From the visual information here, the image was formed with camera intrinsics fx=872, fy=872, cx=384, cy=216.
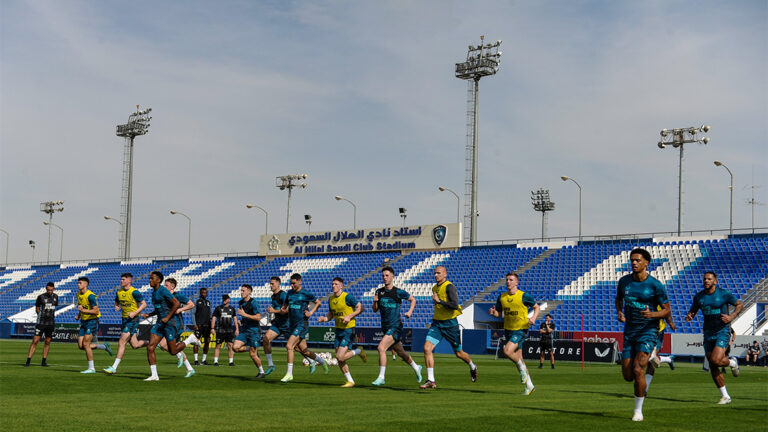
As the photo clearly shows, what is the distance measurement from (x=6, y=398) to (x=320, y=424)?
5.75m

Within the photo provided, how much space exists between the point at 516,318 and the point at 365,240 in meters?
51.3

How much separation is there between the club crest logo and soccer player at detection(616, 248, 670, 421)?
5039 cm

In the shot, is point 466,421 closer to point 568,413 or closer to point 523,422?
point 523,422

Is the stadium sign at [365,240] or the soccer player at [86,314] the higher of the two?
the stadium sign at [365,240]

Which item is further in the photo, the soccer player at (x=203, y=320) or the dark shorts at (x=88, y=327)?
the soccer player at (x=203, y=320)

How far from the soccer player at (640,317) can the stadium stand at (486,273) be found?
104 feet

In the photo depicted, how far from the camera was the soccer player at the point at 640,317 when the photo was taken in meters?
11.2

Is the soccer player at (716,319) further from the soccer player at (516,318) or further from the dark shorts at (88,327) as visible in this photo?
the dark shorts at (88,327)

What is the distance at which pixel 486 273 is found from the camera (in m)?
55.9

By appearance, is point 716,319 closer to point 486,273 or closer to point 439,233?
point 486,273

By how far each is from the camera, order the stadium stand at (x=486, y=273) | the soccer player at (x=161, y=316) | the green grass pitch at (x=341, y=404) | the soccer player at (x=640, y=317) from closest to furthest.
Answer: the green grass pitch at (x=341, y=404) → the soccer player at (x=640, y=317) → the soccer player at (x=161, y=316) → the stadium stand at (x=486, y=273)

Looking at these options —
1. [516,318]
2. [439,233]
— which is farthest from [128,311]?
[439,233]

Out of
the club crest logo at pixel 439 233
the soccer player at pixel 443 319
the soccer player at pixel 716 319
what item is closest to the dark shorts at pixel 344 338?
the soccer player at pixel 443 319

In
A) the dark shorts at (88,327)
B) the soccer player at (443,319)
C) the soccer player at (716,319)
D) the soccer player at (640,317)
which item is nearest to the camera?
the soccer player at (640,317)
